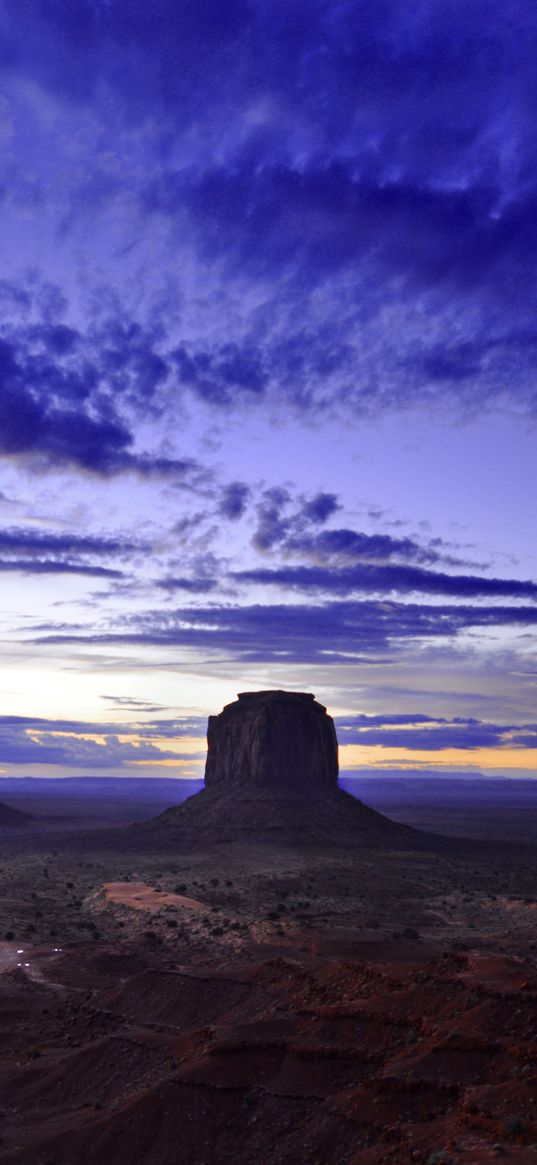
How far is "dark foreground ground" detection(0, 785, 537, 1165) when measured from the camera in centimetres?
1694

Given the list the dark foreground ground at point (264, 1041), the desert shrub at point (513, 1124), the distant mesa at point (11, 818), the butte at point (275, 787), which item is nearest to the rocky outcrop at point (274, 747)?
the butte at point (275, 787)

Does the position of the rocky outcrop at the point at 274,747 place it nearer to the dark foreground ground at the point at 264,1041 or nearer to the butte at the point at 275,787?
the butte at the point at 275,787

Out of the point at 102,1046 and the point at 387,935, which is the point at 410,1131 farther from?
the point at 387,935

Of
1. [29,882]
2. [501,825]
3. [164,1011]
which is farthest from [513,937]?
[501,825]

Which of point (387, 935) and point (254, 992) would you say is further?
point (387, 935)

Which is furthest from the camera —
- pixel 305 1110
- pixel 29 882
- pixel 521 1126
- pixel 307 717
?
pixel 307 717

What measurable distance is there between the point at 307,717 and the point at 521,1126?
95171 millimetres

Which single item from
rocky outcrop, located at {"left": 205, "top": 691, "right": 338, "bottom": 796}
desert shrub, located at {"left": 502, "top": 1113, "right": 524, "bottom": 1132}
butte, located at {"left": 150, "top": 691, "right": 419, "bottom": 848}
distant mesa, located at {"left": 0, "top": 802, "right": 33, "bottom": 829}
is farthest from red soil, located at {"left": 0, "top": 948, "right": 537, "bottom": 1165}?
distant mesa, located at {"left": 0, "top": 802, "right": 33, "bottom": 829}

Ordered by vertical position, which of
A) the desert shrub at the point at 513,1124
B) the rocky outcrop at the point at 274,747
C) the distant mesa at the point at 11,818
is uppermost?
the rocky outcrop at the point at 274,747

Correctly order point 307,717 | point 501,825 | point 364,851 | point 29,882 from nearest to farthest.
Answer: point 29,882 < point 364,851 < point 307,717 < point 501,825

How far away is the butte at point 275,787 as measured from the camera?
89.8m

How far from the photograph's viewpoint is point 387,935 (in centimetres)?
3938

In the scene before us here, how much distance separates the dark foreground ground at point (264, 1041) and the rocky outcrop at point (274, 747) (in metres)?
60.4

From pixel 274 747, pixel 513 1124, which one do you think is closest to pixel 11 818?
pixel 274 747
